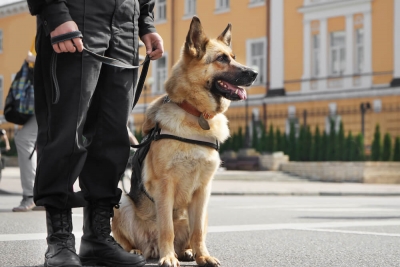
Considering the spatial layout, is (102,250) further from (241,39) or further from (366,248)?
(241,39)

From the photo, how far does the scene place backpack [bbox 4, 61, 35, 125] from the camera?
9.37m

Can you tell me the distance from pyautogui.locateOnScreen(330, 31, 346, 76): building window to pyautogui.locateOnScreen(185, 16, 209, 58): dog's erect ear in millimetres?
26420

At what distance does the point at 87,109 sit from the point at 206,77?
904 millimetres

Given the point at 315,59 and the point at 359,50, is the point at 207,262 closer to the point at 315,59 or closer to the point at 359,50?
the point at 359,50

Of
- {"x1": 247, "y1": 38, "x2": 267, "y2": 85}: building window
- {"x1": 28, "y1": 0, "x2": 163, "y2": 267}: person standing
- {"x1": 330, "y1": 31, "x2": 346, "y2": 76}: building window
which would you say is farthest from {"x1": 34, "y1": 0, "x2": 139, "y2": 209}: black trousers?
{"x1": 247, "y1": 38, "x2": 267, "y2": 85}: building window

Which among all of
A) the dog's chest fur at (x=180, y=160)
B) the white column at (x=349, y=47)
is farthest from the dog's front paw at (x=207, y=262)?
the white column at (x=349, y=47)

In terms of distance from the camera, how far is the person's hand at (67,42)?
432 cm

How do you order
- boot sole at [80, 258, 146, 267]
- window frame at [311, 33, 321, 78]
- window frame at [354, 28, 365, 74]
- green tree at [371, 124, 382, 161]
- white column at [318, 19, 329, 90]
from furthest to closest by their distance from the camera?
window frame at [311, 33, 321, 78] < white column at [318, 19, 329, 90] < window frame at [354, 28, 365, 74] < green tree at [371, 124, 382, 161] < boot sole at [80, 258, 146, 267]

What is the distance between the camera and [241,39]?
115 ft

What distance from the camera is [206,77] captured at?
16.7 ft

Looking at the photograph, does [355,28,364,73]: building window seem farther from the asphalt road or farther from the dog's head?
the dog's head

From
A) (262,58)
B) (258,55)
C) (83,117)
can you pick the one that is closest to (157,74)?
(258,55)

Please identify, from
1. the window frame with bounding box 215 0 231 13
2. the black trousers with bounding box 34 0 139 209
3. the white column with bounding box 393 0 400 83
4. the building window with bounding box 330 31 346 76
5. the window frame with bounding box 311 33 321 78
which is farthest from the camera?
the window frame with bounding box 215 0 231 13

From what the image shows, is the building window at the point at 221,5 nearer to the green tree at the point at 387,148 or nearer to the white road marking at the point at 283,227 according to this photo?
the green tree at the point at 387,148
